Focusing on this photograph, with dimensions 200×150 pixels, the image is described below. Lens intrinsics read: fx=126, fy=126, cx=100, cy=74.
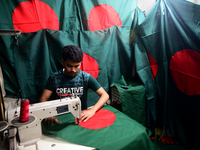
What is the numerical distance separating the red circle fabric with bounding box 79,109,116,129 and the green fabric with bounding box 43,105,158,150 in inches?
1.6

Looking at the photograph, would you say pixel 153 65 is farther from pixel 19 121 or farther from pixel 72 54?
pixel 19 121

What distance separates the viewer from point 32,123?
75 cm

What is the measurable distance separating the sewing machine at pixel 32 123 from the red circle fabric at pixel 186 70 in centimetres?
129

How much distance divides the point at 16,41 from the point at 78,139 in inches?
43.0

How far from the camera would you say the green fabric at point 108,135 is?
77cm

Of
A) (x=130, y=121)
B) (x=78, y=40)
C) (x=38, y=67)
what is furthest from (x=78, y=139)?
(x=78, y=40)

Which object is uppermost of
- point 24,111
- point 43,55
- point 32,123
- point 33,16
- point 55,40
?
point 33,16

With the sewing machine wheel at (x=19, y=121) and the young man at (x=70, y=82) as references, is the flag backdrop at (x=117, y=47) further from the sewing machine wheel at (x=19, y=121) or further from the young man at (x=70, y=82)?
the sewing machine wheel at (x=19, y=121)

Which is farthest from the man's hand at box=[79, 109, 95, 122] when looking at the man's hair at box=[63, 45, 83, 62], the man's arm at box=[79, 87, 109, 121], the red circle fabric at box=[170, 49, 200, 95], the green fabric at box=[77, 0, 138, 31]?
the red circle fabric at box=[170, 49, 200, 95]

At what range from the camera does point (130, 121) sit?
1.03 m

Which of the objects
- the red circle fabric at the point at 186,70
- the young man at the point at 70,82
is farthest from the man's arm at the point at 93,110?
the red circle fabric at the point at 186,70

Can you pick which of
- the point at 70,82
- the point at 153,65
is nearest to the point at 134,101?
the point at 153,65

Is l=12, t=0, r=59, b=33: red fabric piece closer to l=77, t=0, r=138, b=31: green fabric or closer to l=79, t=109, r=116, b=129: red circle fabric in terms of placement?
l=77, t=0, r=138, b=31: green fabric

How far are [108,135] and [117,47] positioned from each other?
3.94ft
